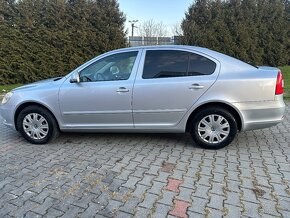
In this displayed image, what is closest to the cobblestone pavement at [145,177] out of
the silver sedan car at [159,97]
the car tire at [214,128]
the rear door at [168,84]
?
the car tire at [214,128]

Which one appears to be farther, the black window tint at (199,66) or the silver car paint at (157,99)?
the black window tint at (199,66)

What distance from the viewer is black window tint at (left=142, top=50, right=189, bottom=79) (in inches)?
165

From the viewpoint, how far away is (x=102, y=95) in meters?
4.30

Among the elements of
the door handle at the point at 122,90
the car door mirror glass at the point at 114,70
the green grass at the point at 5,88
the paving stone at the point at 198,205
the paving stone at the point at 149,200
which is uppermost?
the car door mirror glass at the point at 114,70

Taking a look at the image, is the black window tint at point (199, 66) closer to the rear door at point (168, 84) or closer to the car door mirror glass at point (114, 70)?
the rear door at point (168, 84)

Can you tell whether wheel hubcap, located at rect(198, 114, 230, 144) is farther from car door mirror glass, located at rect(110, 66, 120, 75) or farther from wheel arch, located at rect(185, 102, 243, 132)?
car door mirror glass, located at rect(110, 66, 120, 75)

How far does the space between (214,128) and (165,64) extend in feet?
3.88

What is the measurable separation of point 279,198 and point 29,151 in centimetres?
345

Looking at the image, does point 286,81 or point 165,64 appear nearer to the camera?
point 165,64

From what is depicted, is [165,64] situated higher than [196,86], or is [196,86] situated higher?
[165,64]

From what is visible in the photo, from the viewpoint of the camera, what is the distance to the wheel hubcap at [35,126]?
458 cm

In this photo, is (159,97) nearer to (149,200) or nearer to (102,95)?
(102,95)

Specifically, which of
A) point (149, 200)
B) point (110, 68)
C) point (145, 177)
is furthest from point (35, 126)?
point (149, 200)

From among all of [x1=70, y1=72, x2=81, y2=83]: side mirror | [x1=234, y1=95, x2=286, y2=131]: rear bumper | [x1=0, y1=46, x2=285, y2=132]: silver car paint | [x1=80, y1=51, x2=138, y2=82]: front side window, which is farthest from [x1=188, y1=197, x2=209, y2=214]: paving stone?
[x1=70, y1=72, x2=81, y2=83]: side mirror
